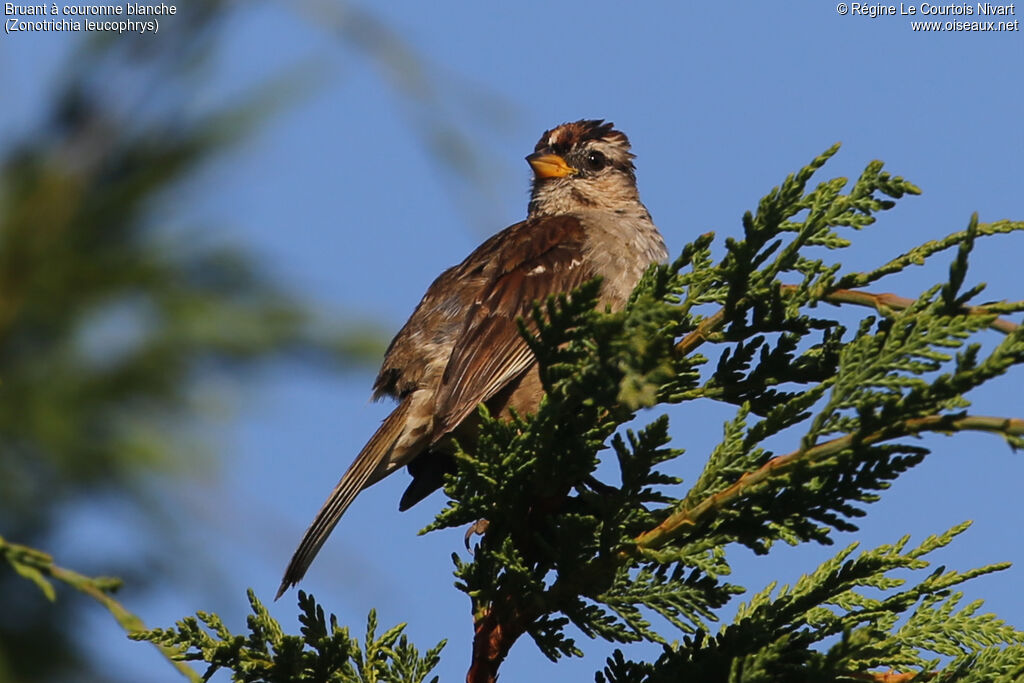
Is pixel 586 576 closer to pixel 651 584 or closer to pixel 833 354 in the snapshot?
pixel 651 584

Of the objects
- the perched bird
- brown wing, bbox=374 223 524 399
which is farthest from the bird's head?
brown wing, bbox=374 223 524 399

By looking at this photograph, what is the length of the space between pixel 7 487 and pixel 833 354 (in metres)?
2.00

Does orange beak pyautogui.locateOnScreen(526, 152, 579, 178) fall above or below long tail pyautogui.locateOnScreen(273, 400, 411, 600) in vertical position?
above

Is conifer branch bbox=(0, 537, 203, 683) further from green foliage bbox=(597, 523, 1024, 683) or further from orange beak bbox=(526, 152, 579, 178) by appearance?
orange beak bbox=(526, 152, 579, 178)

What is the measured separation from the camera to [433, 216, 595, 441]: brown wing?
4.52 metres

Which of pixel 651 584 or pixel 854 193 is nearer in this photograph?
pixel 651 584

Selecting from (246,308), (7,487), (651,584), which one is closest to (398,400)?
(246,308)

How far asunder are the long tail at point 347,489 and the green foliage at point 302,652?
81 centimetres

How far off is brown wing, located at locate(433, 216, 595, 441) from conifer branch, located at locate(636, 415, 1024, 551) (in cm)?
155

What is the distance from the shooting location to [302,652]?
2875 mm

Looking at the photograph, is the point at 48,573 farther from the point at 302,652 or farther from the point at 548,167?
the point at 548,167

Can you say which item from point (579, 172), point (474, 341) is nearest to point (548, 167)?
point (579, 172)

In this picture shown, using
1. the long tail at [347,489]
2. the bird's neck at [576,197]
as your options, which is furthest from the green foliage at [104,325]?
the bird's neck at [576,197]

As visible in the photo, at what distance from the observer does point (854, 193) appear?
10.1 feet
